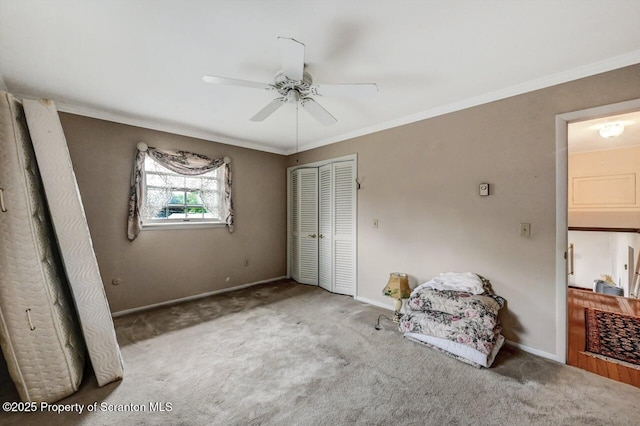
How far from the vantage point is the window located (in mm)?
3586

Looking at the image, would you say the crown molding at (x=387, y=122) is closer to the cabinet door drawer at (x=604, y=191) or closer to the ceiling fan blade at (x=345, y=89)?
the ceiling fan blade at (x=345, y=89)

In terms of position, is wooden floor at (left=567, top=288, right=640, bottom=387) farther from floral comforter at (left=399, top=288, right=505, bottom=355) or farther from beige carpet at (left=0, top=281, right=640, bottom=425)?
floral comforter at (left=399, top=288, right=505, bottom=355)

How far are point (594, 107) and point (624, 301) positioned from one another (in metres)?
3.55

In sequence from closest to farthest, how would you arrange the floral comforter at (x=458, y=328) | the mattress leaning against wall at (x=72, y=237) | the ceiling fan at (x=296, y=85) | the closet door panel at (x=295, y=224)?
the ceiling fan at (x=296, y=85)
the mattress leaning against wall at (x=72, y=237)
the floral comforter at (x=458, y=328)
the closet door panel at (x=295, y=224)

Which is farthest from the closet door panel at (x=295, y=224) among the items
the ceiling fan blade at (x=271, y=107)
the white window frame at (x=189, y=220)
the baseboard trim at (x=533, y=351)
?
the baseboard trim at (x=533, y=351)

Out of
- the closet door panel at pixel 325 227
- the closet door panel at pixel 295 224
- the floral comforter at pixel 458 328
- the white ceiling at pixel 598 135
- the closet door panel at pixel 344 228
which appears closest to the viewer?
the floral comforter at pixel 458 328

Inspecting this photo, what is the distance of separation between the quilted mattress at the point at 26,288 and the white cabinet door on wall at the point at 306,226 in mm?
3222

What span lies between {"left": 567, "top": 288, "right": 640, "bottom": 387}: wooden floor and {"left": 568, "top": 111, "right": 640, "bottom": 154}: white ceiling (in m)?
2.39

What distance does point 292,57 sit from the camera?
5.42ft

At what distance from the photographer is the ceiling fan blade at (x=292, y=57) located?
1510mm

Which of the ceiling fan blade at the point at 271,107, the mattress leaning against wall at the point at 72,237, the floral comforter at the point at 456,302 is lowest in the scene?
the floral comforter at the point at 456,302

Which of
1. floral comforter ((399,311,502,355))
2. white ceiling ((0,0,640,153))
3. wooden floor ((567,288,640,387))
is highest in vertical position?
white ceiling ((0,0,640,153))

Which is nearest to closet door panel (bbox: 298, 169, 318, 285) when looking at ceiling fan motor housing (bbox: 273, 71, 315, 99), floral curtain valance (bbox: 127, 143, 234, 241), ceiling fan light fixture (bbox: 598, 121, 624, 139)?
floral curtain valance (bbox: 127, 143, 234, 241)

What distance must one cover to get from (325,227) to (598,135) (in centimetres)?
447
